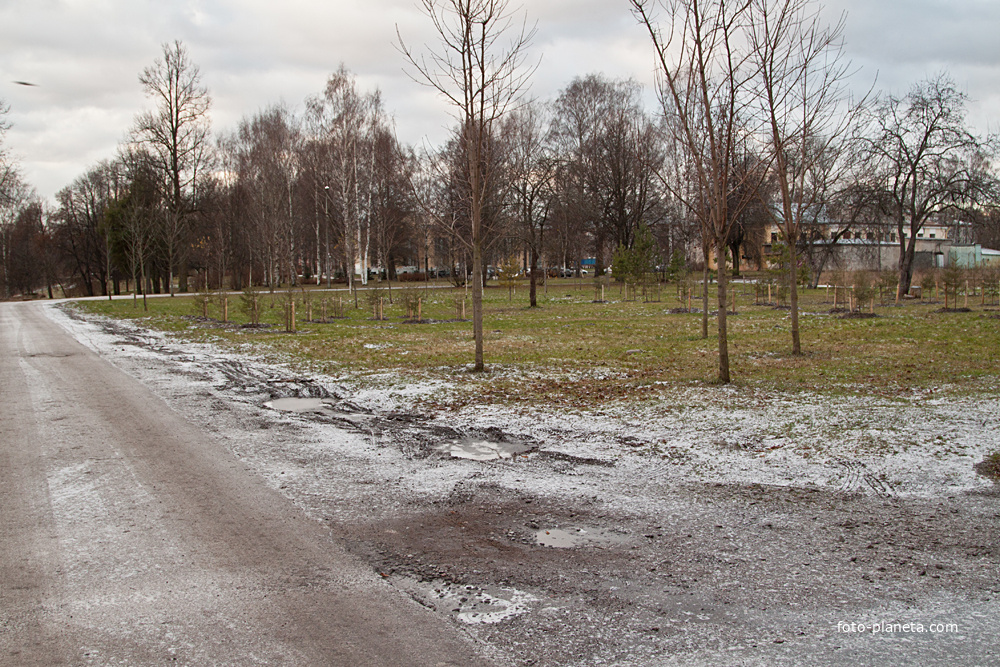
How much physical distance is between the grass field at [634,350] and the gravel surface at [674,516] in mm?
1232

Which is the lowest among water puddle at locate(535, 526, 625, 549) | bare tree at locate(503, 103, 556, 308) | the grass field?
water puddle at locate(535, 526, 625, 549)

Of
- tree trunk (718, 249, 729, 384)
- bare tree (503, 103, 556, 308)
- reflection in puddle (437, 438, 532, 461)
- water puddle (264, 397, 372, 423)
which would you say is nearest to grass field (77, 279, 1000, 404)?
tree trunk (718, 249, 729, 384)

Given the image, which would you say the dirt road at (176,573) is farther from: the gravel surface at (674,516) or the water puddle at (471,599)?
the gravel surface at (674,516)

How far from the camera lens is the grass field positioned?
9.48 metres

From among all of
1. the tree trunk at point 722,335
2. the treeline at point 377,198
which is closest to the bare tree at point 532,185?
the treeline at point 377,198

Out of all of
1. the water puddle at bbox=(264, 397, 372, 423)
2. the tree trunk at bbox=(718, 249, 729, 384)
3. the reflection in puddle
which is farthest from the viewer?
the tree trunk at bbox=(718, 249, 729, 384)

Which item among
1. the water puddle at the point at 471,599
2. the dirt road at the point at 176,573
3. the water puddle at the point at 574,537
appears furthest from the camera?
the water puddle at the point at 574,537

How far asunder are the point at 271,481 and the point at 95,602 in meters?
2.17

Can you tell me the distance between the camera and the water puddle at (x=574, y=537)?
430cm

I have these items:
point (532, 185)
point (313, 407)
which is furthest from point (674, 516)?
point (532, 185)

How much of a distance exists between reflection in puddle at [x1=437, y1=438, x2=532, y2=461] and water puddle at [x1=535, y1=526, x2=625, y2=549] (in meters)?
1.92

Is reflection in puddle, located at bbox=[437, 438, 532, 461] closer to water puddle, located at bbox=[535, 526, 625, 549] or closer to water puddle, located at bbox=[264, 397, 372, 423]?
water puddle, located at bbox=[264, 397, 372, 423]

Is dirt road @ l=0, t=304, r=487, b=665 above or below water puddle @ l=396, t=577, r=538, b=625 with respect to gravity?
above

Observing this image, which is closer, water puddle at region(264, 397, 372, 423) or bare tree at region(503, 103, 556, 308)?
water puddle at region(264, 397, 372, 423)
